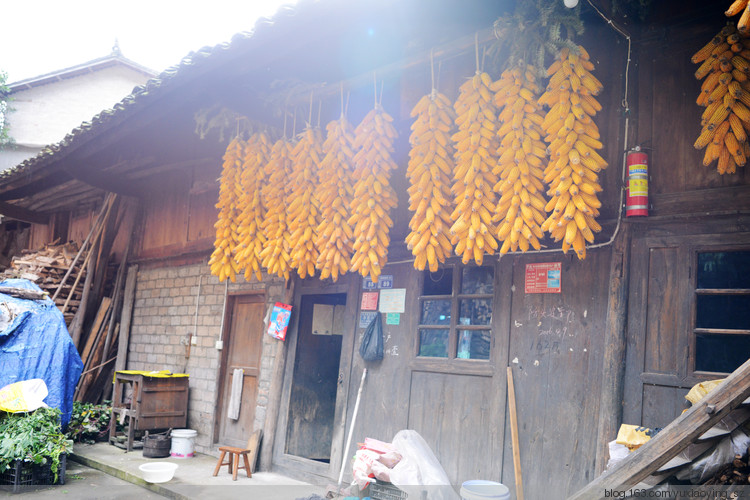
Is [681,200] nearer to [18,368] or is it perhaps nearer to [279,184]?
[279,184]

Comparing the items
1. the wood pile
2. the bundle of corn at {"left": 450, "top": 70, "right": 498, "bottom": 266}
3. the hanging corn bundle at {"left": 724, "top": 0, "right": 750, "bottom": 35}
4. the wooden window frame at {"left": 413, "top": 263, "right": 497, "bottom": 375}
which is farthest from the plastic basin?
the hanging corn bundle at {"left": 724, "top": 0, "right": 750, "bottom": 35}

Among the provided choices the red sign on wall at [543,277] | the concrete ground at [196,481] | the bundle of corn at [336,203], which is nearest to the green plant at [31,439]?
the concrete ground at [196,481]

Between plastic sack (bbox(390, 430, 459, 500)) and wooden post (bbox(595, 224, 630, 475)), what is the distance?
1241 millimetres

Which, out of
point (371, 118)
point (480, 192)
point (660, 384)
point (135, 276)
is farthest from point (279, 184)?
point (135, 276)

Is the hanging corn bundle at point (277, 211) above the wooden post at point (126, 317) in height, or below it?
above

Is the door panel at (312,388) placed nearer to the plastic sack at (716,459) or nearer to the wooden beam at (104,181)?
the plastic sack at (716,459)

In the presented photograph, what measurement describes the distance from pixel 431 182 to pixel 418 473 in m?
2.37

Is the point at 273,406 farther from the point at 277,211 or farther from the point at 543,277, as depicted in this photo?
the point at 543,277

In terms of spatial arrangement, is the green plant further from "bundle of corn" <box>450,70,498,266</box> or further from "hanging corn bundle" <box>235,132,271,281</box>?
"bundle of corn" <box>450,70,498,266</box>

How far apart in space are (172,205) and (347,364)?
17.0ft

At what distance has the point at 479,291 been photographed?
17.4 ft

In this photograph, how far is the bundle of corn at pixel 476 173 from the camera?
4266mm

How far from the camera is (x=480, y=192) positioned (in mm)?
4262

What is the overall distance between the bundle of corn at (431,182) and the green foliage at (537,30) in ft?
2.38
